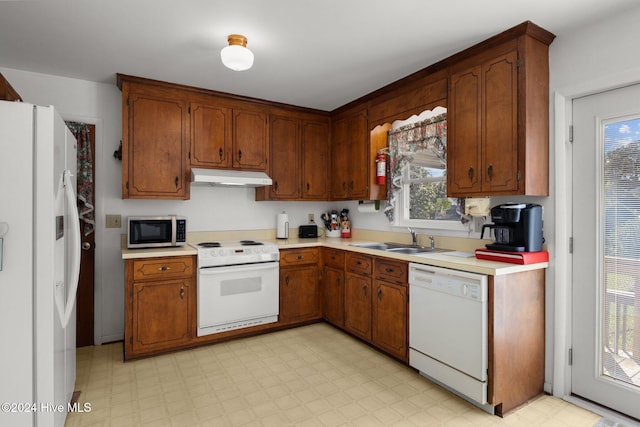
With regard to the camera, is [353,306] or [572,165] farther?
[353,306]

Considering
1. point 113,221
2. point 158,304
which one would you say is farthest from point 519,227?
point 113,221

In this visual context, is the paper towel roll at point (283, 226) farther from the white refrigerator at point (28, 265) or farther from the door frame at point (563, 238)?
the door frame at point (563, 238)

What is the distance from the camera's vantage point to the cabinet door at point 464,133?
255 centimetres

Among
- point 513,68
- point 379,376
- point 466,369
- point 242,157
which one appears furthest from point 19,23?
point 466,369

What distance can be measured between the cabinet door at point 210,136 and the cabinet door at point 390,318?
2.03 metres

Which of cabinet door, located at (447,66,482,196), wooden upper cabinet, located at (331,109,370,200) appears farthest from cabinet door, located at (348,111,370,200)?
cabinet door, located at (447,66,482,196)

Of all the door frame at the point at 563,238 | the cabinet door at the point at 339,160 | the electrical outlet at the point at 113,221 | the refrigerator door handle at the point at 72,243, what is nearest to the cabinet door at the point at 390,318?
the door frame at the point at 563,238

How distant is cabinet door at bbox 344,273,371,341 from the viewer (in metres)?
3.22

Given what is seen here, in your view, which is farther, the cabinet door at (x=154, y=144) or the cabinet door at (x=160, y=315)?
the cabinet door at (x=154, y=144)

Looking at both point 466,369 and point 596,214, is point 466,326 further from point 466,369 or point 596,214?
point 596,214

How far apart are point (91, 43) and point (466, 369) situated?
137 inches

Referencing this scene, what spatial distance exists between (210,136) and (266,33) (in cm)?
147

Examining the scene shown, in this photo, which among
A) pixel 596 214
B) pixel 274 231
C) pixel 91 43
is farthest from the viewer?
pixel 274 231

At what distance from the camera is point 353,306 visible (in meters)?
3.41
